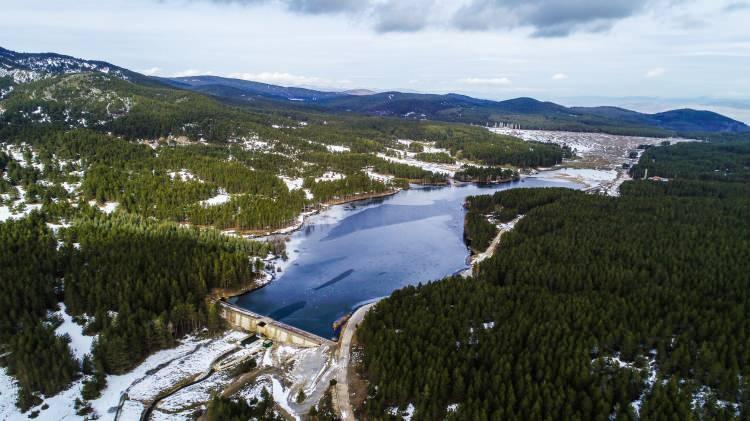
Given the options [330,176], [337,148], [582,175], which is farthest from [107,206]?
[582,175]

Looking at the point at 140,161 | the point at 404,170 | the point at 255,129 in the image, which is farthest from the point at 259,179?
the point at 255,129

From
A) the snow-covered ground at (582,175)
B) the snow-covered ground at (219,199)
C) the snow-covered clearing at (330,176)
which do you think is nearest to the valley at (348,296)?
the snow-covered ground at (219,199)

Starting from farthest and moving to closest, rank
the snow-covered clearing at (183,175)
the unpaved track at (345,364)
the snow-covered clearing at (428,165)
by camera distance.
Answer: the snow-covered clearing at (428,165) < the snow-covered clearing at (183,175) < the unpaved track at (345,364)

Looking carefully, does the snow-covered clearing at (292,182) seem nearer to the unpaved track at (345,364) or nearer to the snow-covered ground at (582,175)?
the unpaved track at (345,364)

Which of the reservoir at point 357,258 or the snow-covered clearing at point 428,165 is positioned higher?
the snow-covered clearing at point 428,165

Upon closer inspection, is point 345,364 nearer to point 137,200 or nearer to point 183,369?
point 183,369

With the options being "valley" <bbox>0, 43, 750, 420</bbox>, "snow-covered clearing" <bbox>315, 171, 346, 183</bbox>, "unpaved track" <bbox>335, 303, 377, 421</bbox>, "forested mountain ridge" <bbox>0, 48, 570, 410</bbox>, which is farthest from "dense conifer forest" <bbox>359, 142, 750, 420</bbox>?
"snow-covered clearing" <bbox>315, 171, 346, 183</bbox>

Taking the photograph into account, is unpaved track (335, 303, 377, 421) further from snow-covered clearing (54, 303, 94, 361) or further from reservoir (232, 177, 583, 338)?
snow-covered clearing (54, 303, 94, 361)

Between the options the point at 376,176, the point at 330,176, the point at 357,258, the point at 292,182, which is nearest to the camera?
the point at 357,258
